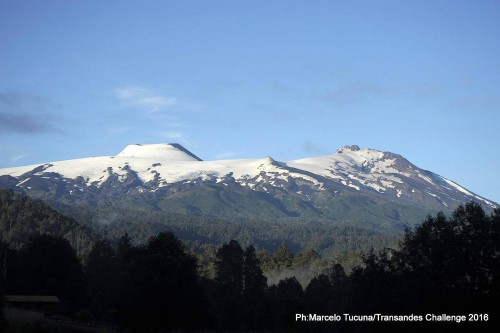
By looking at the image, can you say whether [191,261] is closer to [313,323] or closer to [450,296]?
[313,323]

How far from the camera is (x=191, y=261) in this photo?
79812 millimetres

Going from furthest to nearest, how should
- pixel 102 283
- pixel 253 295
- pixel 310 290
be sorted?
pixel 102 283
pixel 310 290
pixel 253 295

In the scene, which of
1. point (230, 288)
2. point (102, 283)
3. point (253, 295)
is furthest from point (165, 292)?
point (102, 283)

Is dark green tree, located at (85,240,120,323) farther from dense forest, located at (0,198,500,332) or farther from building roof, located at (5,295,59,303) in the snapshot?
building roof, located at (5,295,59,303)

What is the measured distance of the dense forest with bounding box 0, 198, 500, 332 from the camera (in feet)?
Answer: 225

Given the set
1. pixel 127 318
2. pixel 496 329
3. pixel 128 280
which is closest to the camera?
pixel 496 329

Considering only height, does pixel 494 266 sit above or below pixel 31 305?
above

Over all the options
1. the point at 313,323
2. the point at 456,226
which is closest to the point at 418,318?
the point at 456,226

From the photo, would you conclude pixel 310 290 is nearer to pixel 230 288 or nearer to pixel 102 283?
pixel 230 288

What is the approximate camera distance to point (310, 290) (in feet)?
329

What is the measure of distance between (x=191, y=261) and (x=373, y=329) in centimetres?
2206

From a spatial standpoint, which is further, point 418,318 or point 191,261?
point 191,261

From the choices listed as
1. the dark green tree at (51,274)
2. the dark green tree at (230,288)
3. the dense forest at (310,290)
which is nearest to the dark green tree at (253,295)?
the dense forest at (310,290)

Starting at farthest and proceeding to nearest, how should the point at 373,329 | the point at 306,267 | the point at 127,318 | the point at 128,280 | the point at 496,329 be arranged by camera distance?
the point at 306,267 → the point at 128,280 → the point at 127,318 → the point at 373,329 → the point at 496,329
